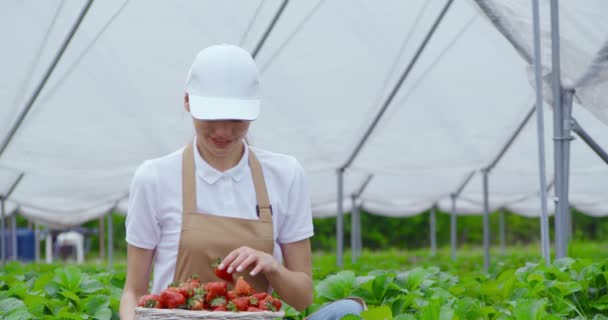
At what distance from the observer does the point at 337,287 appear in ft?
14.6

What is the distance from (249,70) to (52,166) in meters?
8.36

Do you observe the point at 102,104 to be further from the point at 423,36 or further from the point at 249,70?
the point at 249,70

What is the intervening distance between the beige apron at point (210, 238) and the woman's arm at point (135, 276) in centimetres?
11

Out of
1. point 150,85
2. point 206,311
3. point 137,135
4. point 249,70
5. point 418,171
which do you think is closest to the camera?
point 206,311

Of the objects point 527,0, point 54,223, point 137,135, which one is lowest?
point 54,223

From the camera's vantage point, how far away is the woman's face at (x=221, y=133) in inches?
127

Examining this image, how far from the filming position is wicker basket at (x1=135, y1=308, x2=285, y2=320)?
110 inches

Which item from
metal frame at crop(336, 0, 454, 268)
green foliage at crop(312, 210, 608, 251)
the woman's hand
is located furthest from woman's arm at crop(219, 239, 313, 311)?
green foliage at crop(312, 210, 608, 251)

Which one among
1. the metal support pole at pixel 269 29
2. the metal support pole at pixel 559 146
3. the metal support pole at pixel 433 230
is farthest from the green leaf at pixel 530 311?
the metal support pole at pixel 433 230

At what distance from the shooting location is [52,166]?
11.2m

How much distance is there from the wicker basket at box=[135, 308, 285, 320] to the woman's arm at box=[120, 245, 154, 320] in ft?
1.68

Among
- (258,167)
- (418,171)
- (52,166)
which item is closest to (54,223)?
(52,166)

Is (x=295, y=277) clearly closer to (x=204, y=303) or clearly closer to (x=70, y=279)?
(x=204, y=303)

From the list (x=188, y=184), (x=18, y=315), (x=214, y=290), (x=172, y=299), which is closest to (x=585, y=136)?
(x=188, y=184)
